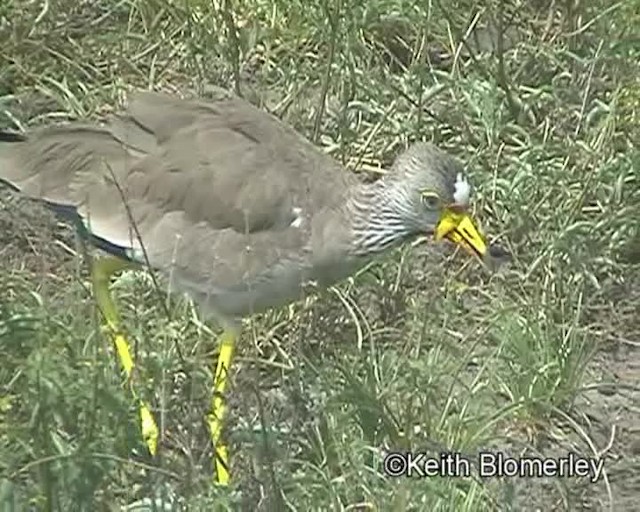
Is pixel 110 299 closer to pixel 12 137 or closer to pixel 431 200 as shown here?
pixel 12 137

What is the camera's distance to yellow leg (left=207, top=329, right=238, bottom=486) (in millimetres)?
4207

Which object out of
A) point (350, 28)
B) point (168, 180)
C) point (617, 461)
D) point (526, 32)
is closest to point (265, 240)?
point (168, 180)

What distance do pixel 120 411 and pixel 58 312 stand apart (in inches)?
38.1

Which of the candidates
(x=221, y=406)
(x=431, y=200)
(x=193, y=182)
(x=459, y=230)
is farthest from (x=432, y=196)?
(x=221, y=406)

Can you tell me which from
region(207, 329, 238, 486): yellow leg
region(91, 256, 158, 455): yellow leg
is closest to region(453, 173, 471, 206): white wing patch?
region(207, 329, 238, 486): yellow leg

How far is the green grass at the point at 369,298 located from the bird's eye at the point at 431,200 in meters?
0.35

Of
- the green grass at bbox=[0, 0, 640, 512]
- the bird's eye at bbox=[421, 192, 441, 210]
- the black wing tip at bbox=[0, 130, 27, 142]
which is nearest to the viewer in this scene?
the green grass at bbox=[0, 0, 640, 512]

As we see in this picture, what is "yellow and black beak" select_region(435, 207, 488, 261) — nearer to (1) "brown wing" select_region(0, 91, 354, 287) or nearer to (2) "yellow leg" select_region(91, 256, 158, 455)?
(1) "brown wing" select_region(0, 91, 354, 287)

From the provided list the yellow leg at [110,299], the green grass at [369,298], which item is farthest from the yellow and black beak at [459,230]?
the yellow leg at [110,299]

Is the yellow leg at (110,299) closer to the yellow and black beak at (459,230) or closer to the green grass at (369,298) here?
the green grass at (369,298)

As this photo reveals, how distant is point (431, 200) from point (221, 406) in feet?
2.67

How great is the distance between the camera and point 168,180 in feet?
15.9

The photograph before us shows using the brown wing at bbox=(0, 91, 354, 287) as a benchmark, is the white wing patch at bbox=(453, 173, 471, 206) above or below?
above

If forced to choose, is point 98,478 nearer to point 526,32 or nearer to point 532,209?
point 532,209
